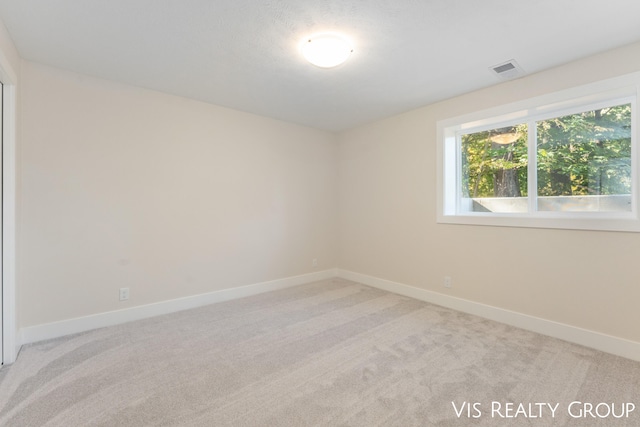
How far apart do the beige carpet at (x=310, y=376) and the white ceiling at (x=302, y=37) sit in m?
2.42

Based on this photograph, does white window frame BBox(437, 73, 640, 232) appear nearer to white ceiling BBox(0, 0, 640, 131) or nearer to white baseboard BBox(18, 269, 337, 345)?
white ceiling BBox(0, 0, 640, 131)

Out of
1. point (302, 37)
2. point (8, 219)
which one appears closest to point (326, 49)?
point (302, 37)

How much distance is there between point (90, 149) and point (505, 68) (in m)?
3.93

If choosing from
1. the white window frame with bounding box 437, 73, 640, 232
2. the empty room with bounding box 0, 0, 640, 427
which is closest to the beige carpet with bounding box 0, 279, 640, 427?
the empty room with bounding box 0, 0, 640, 427

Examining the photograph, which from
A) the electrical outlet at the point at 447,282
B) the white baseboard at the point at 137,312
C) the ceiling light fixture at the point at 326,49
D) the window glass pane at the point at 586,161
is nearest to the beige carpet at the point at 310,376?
the white baseboard at the point at 137,312

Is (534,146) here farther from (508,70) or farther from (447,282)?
(447,282)

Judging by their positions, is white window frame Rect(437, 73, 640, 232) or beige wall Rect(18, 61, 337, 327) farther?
beige wall Rect(18, 61, 337, 327)

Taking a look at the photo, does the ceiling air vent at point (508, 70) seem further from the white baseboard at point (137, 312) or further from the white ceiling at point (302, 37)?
the white baseboard at point (137, 312)

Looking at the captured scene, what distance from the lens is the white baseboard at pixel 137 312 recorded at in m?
2.55

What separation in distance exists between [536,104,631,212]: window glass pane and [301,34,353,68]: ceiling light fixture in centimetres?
213

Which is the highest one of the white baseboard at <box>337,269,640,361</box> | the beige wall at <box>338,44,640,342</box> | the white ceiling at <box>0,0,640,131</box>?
the white ceiling at <box>0,0,640,131</box>

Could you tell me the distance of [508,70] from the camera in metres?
2.62

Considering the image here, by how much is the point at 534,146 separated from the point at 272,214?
10.3ft

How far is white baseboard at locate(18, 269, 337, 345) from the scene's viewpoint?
8.37 ft
